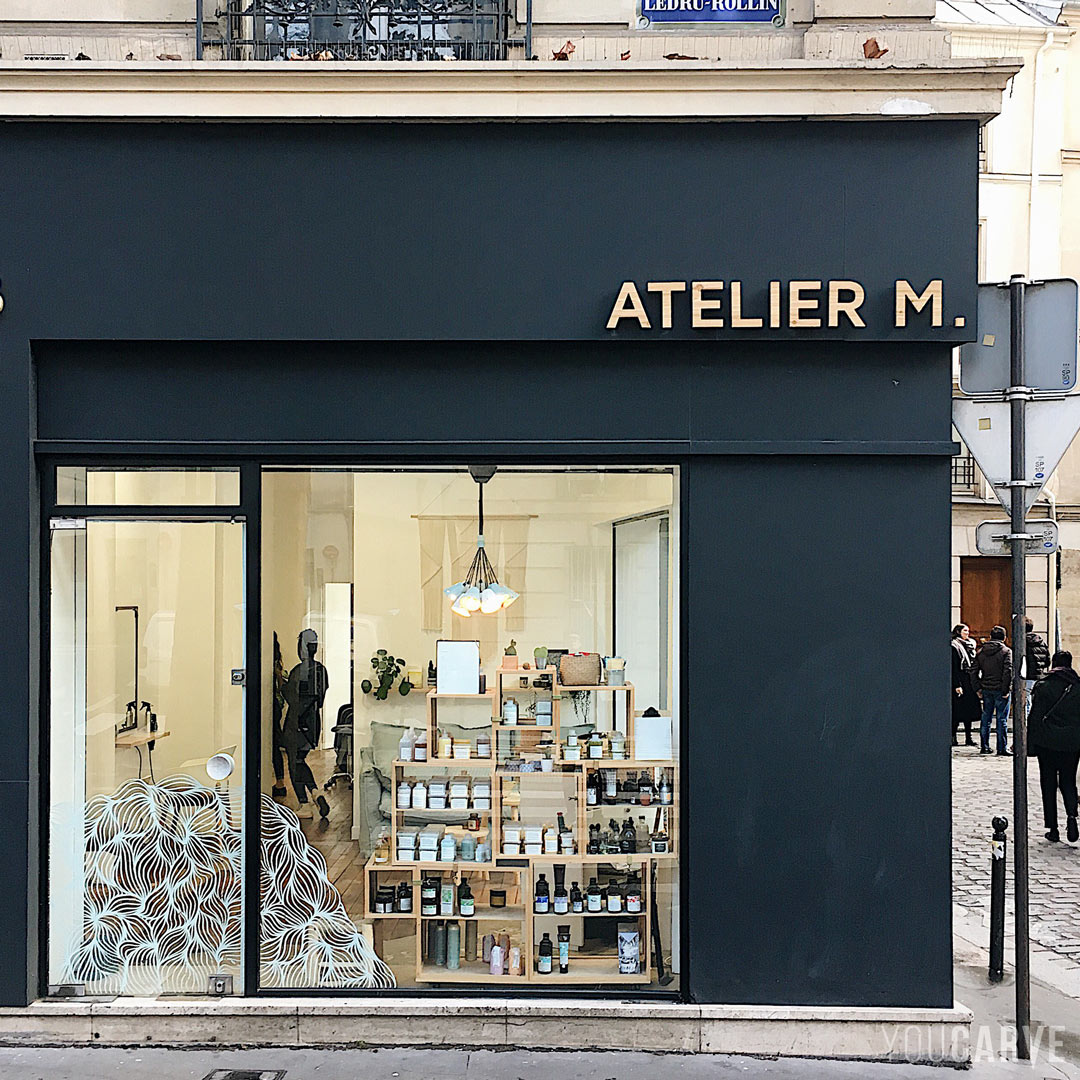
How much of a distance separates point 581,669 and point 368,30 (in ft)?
11.8

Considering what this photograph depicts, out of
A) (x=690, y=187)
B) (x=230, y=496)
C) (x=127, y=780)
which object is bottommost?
(x=127, y=780)

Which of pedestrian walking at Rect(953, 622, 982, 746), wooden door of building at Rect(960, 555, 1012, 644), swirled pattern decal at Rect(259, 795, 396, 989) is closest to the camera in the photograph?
swirled pattern decal at Rect(259, 795, 396, 989)

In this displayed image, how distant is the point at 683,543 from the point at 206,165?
308 centimetres

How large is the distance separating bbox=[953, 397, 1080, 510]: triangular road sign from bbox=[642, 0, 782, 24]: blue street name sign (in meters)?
2.28

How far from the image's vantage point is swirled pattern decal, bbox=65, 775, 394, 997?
5.66m

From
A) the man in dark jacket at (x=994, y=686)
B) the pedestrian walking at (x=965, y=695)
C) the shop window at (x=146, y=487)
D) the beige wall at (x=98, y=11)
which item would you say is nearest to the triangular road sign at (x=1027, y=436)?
the shop window at (x=146, y=487)

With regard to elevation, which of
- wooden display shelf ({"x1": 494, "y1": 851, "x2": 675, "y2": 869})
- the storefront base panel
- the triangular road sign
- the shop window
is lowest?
the storefront base panel

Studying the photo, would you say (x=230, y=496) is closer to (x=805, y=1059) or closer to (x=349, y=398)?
(x=349, y=398)

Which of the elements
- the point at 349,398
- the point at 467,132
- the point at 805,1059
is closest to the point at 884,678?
the point at 805,1059

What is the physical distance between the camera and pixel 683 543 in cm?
568

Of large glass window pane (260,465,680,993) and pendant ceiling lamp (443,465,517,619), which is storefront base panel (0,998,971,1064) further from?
pendant ceiling lamp (443,465,517,619)

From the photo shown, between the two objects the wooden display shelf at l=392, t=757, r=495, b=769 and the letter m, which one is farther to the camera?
the wooden display shelf at l=392, t=757, r=495, b=769

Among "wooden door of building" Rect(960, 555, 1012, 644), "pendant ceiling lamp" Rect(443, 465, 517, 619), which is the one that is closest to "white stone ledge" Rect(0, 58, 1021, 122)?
"pendant ceiling lamp" Rect(443, 465, 517, 619)

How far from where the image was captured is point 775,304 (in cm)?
548
